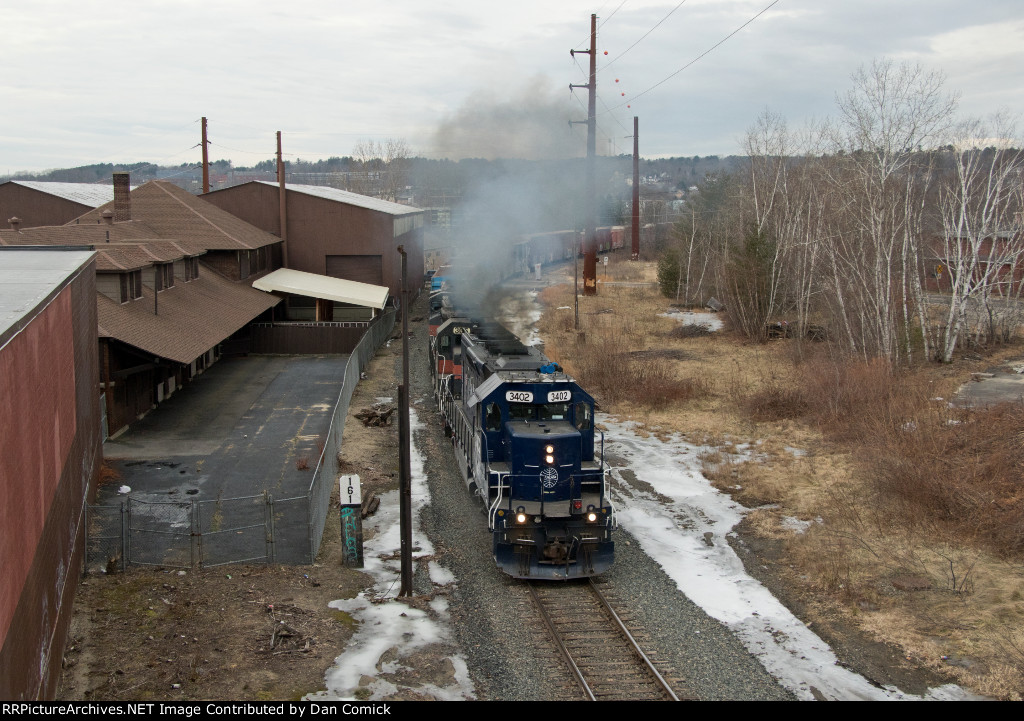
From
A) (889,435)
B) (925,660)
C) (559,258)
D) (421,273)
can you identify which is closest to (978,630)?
(925,660)

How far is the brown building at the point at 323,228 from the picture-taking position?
53375 millimetres

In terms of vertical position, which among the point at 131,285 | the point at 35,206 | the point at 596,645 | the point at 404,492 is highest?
the point at 35,206

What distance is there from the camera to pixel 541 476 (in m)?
16.3

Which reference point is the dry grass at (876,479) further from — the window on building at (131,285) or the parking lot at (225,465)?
the window on building at (131,285)

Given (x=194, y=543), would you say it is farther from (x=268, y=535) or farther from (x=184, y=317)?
(x=184, y=317)

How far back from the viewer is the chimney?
125ft

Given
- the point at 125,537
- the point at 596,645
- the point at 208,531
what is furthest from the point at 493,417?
the point at 125,537

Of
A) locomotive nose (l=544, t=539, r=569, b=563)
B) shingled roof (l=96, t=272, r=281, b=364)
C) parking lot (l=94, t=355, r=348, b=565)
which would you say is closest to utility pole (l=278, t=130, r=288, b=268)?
shingled roof (l=96, t=272, r=281, b=364)

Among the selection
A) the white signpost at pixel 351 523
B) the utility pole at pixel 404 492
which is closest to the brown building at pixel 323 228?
the white signpost at pixel 351 523

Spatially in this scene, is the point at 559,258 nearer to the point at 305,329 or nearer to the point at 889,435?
the point at 305,329

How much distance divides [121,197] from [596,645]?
3469 centimetres

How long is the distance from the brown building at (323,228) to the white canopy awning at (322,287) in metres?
1.09

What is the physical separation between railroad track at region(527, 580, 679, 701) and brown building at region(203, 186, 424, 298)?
40352 mm
